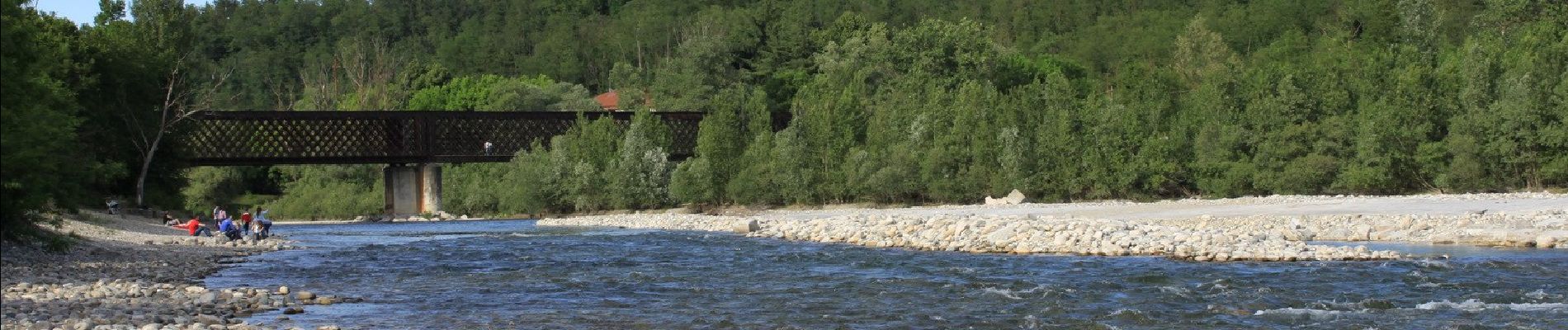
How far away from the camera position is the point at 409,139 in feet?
258

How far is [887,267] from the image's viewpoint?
2902cm

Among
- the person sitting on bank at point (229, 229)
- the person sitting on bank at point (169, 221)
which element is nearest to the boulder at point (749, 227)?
the person sitting on bank at point (229, 229)

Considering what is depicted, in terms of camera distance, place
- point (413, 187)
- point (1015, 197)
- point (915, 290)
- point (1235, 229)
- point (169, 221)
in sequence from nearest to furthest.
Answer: point (915, 290), point (1235, 229), point (169, 221), point (1015, 197), point (413, 187)

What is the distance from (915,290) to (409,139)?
193ft

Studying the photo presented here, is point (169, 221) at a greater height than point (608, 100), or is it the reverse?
point (608, 100)

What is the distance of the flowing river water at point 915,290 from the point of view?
19.8 metres

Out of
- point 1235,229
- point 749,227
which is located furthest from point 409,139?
point 1235,229

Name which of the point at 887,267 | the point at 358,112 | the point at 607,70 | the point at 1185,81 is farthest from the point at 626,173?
the point at 607,70

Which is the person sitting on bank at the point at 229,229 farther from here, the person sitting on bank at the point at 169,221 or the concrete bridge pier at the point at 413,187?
the concrete bridge pier at the point at 413,187

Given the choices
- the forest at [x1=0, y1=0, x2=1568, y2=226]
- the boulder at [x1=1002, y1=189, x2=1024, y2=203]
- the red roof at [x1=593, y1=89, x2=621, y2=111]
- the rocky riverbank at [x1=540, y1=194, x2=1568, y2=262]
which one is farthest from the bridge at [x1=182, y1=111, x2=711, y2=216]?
the red roof at [x1=593, y1=89, x2=621, y2=111]

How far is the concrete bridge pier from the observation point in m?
77.9

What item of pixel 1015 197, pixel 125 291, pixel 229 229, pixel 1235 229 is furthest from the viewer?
pixel 1015 197

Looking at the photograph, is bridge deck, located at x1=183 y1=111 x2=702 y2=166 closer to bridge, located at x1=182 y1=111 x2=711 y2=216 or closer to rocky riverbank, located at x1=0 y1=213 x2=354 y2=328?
bridge, located at x1=182 y1=111 x2=711 y2=216

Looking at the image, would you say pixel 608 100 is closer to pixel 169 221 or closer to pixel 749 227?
pixel 169 221
